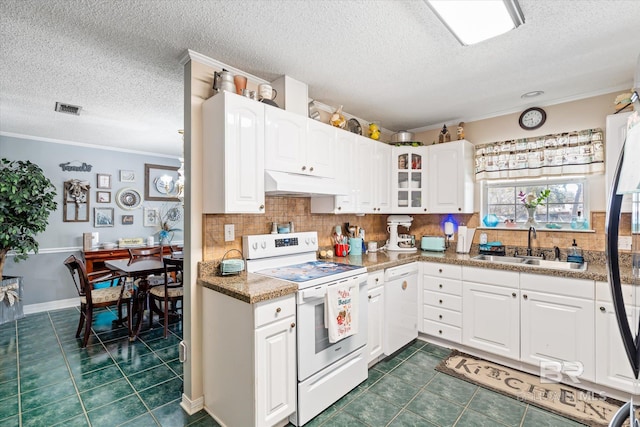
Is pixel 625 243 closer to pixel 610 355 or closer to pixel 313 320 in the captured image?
pixel 610 355

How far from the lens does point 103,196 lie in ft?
16.0

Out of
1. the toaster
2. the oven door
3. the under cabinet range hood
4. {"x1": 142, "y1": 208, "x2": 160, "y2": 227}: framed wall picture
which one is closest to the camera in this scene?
the oven door

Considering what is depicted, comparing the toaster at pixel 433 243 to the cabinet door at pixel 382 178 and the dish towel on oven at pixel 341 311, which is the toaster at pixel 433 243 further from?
the dish towel on oven at pixel 341 311

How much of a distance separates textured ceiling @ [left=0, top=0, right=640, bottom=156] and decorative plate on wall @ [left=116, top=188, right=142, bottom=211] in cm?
193

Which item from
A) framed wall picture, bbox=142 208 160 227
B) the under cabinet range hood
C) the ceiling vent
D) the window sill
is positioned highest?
the ceiling vent

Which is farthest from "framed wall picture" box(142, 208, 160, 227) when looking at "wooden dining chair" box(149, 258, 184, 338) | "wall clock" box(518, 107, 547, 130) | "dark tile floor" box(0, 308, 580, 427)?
"wall clock" box(518, 107, 547, 130)

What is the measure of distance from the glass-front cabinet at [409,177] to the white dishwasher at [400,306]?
79cm

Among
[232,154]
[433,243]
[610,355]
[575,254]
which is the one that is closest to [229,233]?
[232,154]

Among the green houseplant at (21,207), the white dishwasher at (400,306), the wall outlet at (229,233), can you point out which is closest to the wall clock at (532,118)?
the white dishwasher at (400,306)

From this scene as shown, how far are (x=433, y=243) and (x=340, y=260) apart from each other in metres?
1.29

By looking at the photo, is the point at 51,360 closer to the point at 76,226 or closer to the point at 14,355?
the point at 14,355

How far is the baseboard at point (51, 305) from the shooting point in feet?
13.8

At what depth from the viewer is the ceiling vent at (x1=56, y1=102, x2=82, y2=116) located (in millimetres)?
3063
